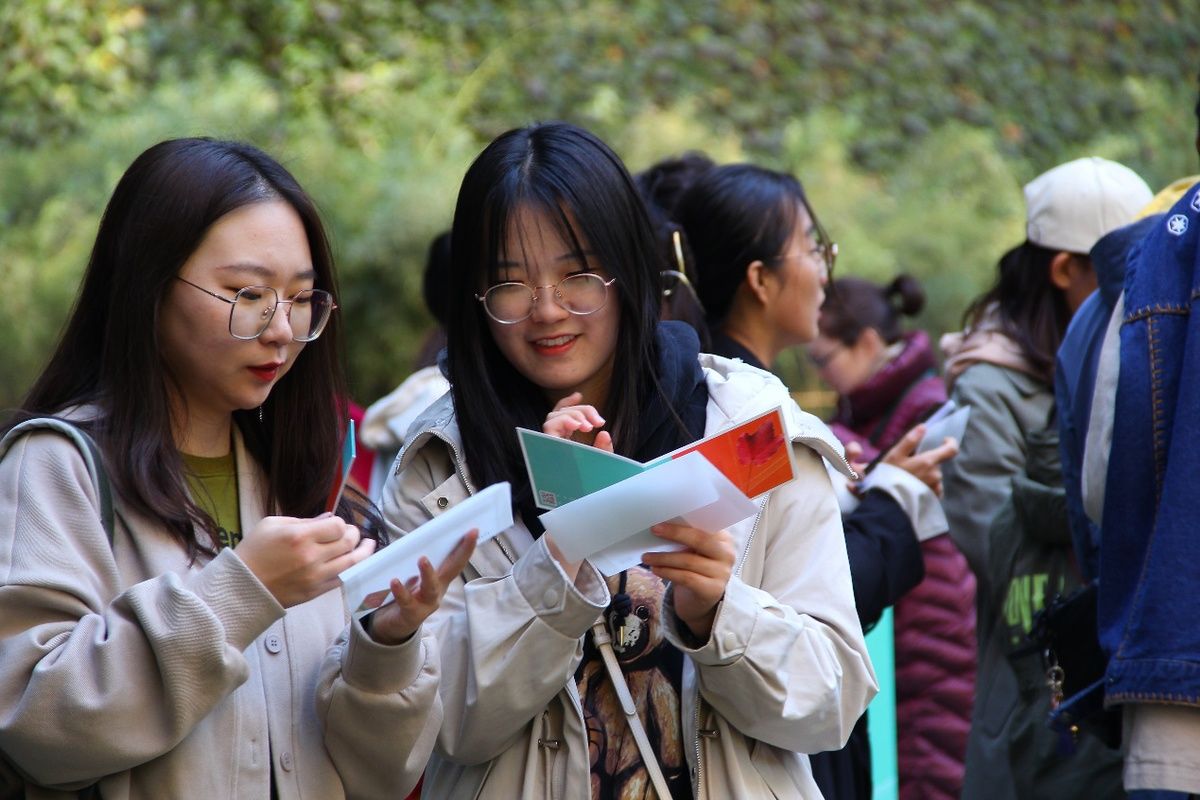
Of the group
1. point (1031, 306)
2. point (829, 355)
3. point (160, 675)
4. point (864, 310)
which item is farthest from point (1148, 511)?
point (864, 310)

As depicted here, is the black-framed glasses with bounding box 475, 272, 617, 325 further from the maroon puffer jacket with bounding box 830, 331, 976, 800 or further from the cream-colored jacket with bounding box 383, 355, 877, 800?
the maroon puffer jacket with bounding box 830, 331, 976, 800

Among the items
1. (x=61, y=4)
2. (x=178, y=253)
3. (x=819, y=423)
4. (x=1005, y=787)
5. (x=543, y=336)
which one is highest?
(x=61, y=4)

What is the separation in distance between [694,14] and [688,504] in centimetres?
1259

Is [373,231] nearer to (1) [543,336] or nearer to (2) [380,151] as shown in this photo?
(2) [380,151]

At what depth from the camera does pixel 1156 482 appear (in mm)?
2520

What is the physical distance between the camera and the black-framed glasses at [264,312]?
224cm

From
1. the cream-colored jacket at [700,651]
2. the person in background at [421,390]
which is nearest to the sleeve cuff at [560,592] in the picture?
the cream-colored jacket at [700,651]

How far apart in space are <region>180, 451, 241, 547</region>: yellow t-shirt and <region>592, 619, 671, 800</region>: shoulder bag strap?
0.59 metres

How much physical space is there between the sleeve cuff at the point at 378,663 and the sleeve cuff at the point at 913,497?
1481 millimetres

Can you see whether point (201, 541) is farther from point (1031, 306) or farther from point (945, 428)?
point (1031, 306)

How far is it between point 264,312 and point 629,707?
84 centimetres

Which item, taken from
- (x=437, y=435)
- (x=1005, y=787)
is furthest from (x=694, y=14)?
(x=437, y=435)

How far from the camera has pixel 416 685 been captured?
87.4 inches

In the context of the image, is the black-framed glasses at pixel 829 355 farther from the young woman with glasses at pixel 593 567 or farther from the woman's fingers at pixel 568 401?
the woman's fingers at pixel 568 401
